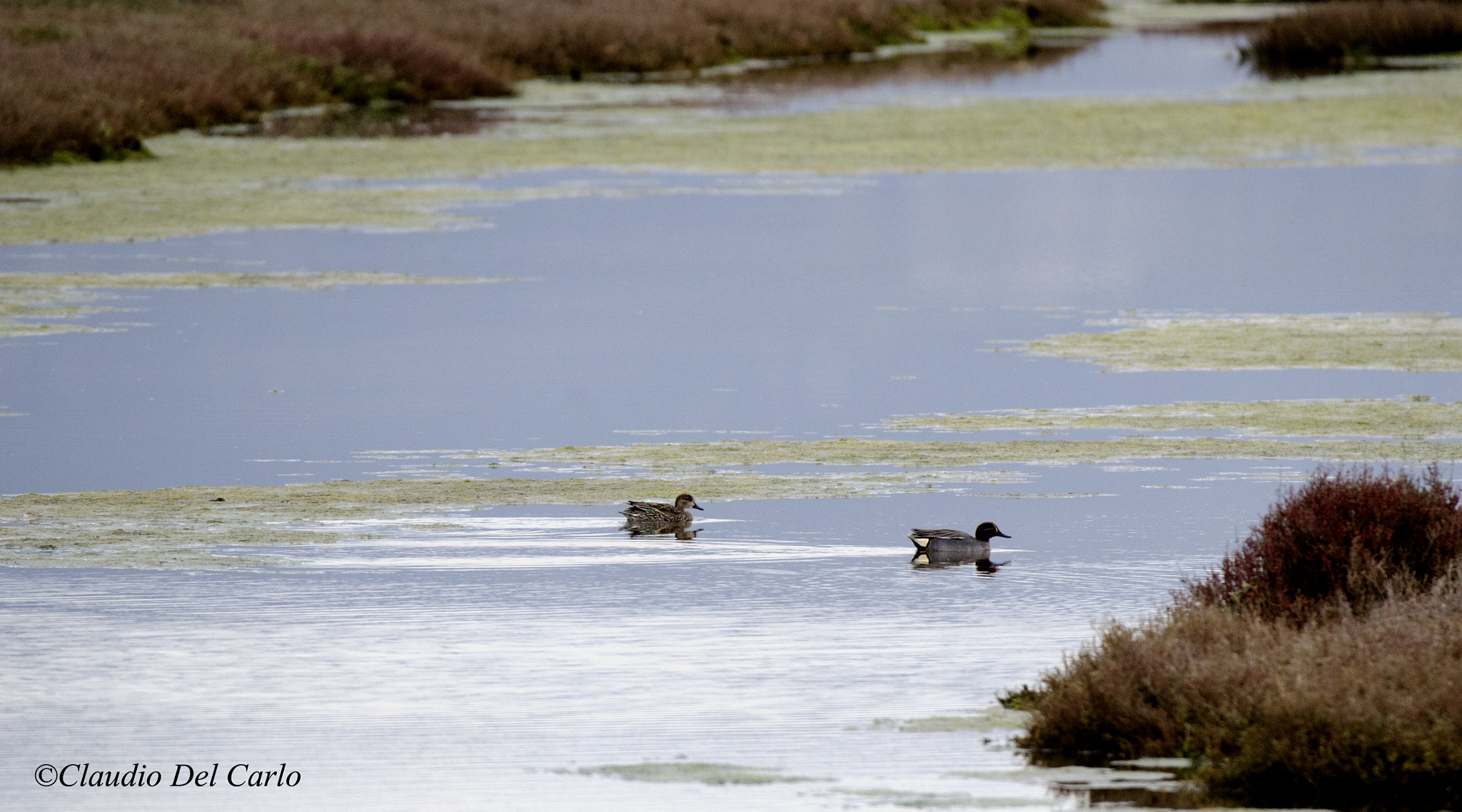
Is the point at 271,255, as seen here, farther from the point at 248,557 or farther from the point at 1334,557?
the point at 1334,557

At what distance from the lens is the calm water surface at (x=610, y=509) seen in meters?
7.25

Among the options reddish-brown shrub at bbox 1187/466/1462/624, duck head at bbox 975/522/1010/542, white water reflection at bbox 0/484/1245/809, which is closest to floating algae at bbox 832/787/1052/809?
white water reflection at bbox 0/484/1245/809

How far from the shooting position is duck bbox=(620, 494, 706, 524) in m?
10.4

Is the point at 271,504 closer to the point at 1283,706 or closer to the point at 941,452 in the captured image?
the point at 941,452

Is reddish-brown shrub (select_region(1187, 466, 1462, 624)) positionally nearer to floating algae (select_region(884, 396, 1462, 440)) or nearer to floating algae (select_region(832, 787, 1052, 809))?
floating algae (select_region(832, 787, 1052, 809))

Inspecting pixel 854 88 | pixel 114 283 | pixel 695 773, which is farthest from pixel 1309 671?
pixel 854 88

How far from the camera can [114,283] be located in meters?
20.2

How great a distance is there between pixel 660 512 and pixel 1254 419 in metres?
4.29

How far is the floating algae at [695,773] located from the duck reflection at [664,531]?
3.46 metres

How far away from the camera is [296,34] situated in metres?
43.5

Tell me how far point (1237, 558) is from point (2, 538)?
5601 mm

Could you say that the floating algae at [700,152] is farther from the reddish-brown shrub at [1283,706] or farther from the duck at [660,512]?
the reddish-brown shrub at [1283,706]

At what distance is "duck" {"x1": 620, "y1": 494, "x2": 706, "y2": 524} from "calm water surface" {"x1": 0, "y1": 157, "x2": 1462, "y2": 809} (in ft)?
0.57

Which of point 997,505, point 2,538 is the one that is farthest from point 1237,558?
point 2,538
